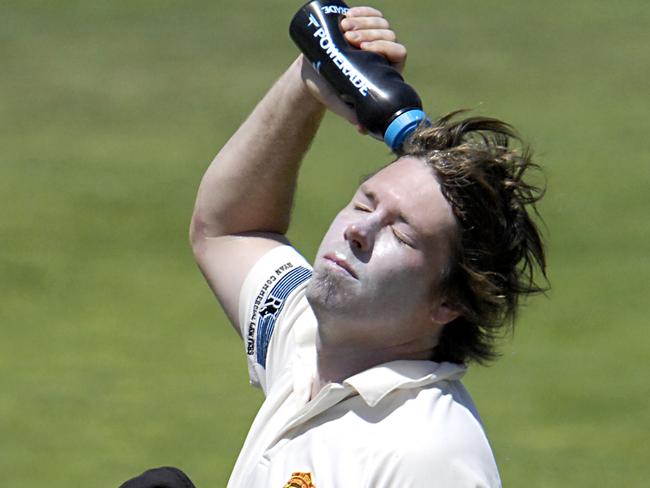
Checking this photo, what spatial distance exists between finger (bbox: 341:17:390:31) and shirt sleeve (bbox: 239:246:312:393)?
72cm

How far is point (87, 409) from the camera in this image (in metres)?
7.21

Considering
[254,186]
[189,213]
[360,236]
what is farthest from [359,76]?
[189,213]

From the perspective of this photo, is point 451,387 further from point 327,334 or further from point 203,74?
point 203,74

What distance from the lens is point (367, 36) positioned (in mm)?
3965

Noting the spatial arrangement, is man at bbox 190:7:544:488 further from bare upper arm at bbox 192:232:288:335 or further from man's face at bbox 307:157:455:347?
bare upper arm at bbox 192:232:288:335

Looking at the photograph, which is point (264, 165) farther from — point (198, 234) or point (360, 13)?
point (360, 13)

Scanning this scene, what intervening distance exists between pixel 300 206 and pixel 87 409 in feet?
7.12

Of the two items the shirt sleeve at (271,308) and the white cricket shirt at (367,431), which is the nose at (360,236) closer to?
the white cricket shirt at (367,431)

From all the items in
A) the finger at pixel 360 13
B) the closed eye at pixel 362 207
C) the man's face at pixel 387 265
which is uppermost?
the finger at pixel 360 13

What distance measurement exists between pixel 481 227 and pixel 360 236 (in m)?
0.32

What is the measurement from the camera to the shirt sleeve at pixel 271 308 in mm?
4105

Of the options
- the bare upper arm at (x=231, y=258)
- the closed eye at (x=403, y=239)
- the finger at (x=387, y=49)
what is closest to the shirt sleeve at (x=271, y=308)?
the bare upper arm at (x=231, y=258)

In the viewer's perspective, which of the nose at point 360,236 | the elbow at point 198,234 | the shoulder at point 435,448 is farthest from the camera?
the elbow at point 198,234

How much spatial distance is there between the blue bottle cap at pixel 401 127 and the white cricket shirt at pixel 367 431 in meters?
0.57
